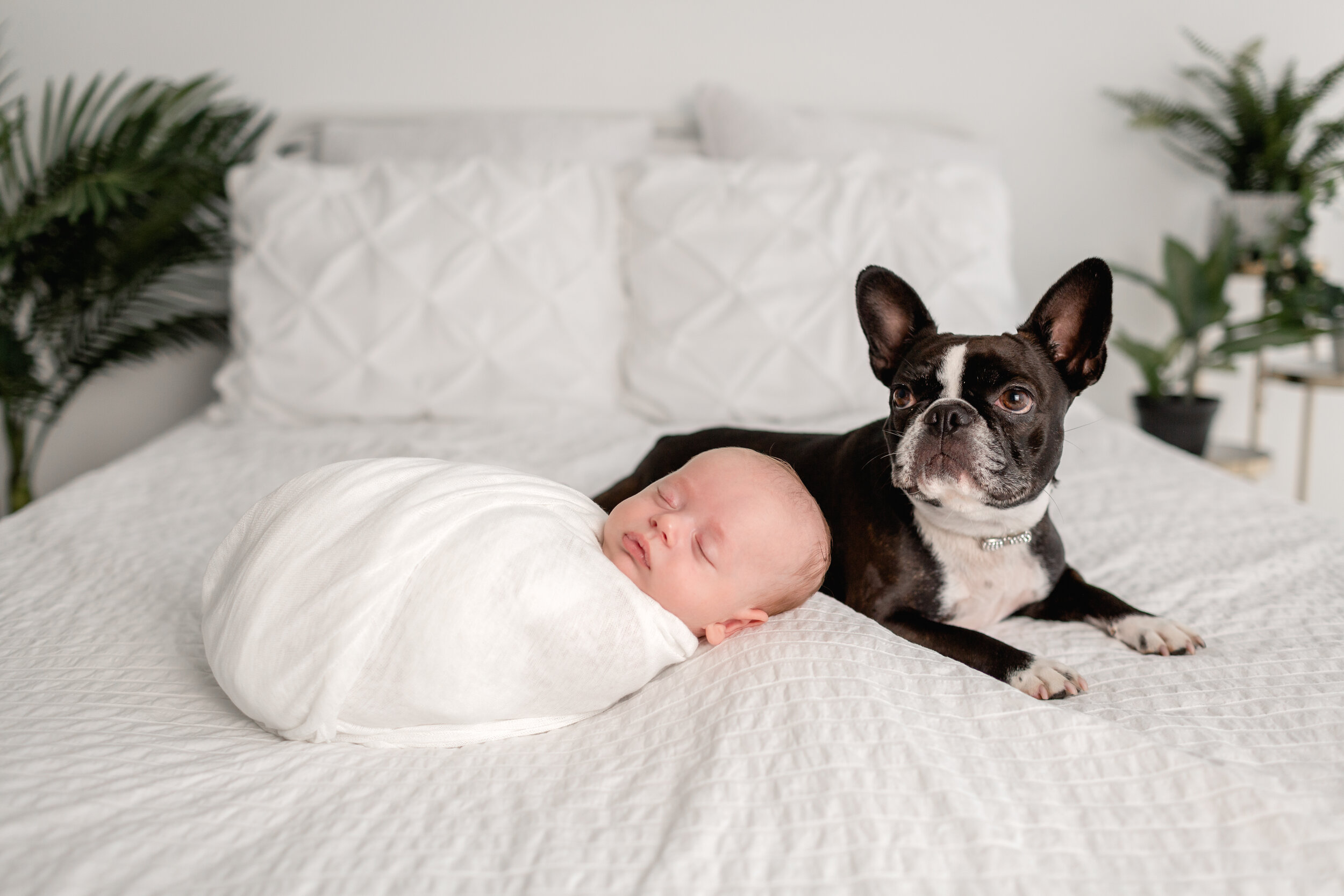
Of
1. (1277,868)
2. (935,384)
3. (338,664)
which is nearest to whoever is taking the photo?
(1277,868)

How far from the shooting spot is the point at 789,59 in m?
2.86

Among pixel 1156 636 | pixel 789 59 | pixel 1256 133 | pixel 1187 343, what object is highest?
pixel 789 59

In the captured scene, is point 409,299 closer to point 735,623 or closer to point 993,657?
point 735,623

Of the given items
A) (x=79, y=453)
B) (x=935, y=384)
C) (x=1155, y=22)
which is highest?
(x=1155, y=22)

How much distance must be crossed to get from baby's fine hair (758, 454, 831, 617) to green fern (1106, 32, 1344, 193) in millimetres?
2464

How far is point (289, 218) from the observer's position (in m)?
2.21

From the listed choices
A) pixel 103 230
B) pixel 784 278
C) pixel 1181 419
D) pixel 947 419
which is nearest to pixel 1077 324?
pixel 947 419

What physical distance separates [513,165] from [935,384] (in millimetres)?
1520

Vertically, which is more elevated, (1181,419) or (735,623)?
(735,623)

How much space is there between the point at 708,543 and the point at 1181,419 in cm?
230

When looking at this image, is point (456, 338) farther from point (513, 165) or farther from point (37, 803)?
point (37, 803)

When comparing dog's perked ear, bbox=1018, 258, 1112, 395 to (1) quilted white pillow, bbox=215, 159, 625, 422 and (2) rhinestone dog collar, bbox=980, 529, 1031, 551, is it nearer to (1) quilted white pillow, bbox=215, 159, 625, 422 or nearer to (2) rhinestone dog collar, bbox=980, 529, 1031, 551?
(2) rhinestone dog collar, bbox=980, 529, 1031, 551

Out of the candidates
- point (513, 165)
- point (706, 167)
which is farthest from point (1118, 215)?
point (513, 165)

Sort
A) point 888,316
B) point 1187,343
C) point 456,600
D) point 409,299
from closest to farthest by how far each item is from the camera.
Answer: point 456,600
point 888,316
point 409,299
point 1187,343
